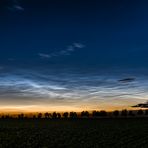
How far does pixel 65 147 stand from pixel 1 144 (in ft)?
21.0

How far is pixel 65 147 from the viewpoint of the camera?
3075 centimetres

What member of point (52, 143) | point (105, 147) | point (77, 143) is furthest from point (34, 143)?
point (105, 147)

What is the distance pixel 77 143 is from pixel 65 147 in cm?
277

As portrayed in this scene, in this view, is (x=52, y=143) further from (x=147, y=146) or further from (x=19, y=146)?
(x=147, y=146)

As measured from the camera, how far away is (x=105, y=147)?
30.5 m

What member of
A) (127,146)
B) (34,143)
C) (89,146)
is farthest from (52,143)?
(127,146)

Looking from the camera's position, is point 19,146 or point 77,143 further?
point 77,143

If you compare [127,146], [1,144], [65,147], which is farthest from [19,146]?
[127,146]

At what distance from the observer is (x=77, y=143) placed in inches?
1309

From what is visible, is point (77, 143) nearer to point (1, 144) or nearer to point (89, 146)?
point (89, 146)

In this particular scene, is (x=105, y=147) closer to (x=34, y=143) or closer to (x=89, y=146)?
(x=89, y=146)

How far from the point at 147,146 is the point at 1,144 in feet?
47.3

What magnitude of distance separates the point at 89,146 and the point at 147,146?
5.73 m

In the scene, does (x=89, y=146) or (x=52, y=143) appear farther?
(x=52, y=143)
